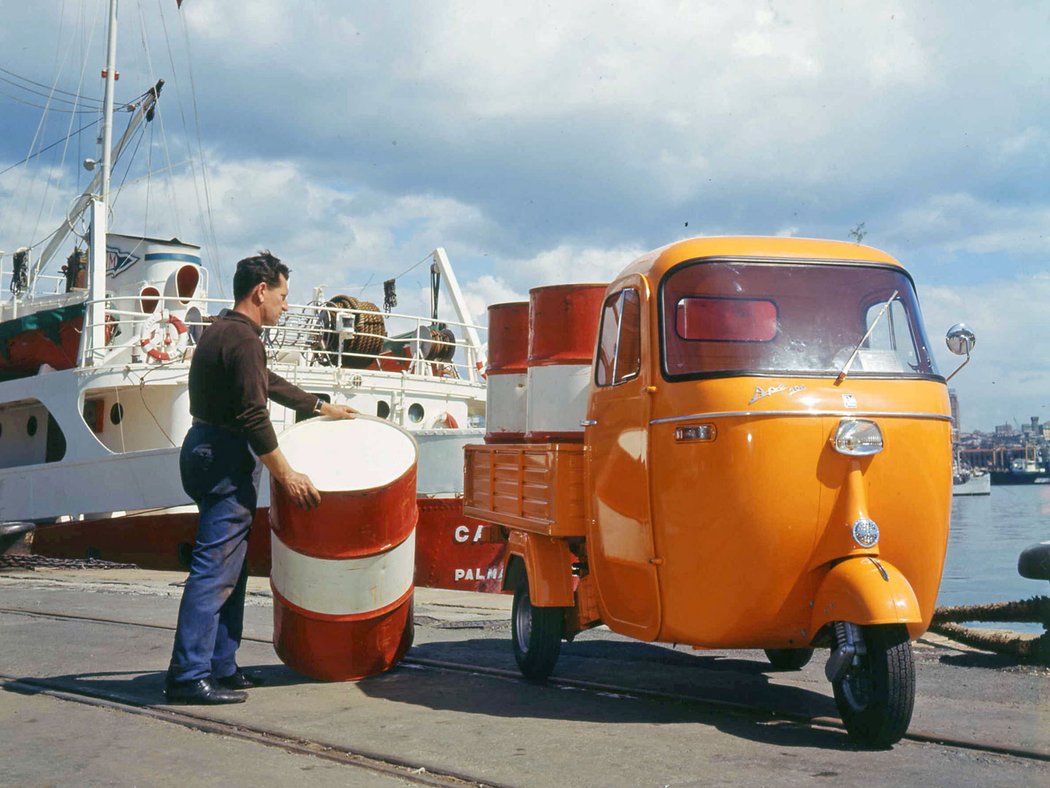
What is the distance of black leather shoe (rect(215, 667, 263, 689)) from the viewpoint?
231 inches

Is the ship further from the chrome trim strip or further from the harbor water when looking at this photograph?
the chrome trim strip

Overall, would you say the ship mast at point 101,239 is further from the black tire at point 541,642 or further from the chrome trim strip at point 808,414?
the chrome trim strip at point 808,414

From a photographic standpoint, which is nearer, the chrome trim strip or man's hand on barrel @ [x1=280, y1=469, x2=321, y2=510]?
the chrome trim strip

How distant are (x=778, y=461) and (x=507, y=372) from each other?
3106 mm

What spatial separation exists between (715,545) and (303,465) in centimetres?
216

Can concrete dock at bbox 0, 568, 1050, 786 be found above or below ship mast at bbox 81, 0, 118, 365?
below

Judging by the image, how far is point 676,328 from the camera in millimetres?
5395

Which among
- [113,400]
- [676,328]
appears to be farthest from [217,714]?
[113,400]

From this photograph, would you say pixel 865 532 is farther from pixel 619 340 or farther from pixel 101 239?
pixel 101 239

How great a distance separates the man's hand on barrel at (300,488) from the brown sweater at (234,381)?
0.68 ft

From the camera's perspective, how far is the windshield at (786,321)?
5230 millimetres

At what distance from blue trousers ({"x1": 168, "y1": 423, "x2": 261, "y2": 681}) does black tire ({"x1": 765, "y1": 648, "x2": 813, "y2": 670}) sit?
9.50 feet

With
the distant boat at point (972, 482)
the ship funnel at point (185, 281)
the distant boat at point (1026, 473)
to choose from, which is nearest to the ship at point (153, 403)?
the ship funnel at point (185, 281)

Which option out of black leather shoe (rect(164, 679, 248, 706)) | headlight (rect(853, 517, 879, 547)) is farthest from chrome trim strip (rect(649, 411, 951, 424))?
black leather shoe (rect(164, 679, 248, 706))
